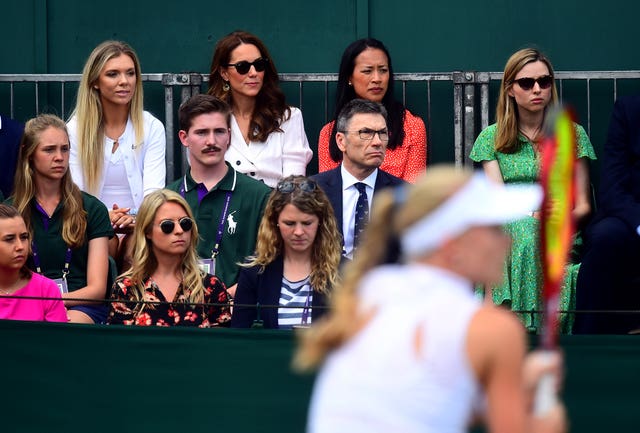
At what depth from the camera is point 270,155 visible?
9.12m

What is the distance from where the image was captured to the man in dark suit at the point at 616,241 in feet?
26.1

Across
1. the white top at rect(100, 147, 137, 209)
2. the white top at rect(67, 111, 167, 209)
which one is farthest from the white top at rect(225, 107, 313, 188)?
the white top at rect(100, 147, 137, 209)

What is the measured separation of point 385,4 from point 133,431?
452 centimetres

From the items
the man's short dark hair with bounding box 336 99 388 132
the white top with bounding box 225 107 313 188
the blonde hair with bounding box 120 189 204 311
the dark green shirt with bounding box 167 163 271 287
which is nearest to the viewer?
the blonde hair with bounding box 120 189 204 311

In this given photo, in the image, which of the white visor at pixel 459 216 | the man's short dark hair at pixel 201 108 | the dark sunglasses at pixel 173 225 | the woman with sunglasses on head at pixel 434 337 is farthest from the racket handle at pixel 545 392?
the man's short dark hair at pixel 201 108

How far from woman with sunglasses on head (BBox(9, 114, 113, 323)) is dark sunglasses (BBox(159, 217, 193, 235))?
2.06 feet

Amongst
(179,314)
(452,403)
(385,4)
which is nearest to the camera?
(452,403)

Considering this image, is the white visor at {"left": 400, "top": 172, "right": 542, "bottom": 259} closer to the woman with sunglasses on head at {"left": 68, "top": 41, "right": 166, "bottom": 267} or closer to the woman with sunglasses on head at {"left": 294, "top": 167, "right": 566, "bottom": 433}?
the woman with sunglasses on head at {"left": 294, "top": 167, "right": 566, "bottom": 433}

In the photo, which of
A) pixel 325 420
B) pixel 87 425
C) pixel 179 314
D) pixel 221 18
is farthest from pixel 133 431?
pixel 221 18

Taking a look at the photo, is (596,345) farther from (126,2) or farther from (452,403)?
(126,2)

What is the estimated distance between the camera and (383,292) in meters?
3.91

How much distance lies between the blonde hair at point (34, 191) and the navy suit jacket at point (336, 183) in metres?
1.37

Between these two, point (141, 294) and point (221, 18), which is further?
point (221, 18)

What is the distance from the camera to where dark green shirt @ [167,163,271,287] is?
8281 mm
